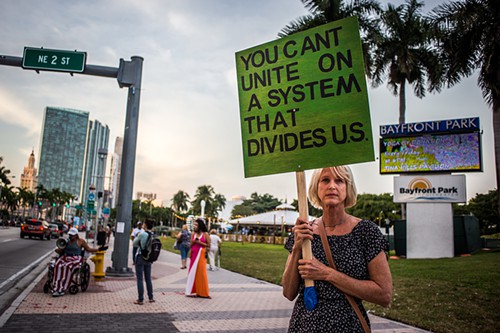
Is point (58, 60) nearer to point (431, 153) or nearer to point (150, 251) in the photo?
point (150, 251)

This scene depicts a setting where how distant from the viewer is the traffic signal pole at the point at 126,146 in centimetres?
1466

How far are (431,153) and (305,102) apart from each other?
82.1ft

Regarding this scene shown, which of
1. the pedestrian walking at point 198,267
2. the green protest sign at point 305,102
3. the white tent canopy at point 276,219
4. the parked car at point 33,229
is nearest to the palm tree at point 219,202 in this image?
the white tent canopy at point 276,219

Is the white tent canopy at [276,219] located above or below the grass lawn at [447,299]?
above

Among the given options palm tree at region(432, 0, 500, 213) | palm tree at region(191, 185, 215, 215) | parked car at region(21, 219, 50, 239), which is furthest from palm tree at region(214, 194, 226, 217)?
palm tree at region(432, 0, 500, 213)

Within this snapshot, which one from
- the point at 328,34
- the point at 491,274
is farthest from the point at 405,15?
the point at 328,34

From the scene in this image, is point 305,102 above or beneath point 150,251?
above

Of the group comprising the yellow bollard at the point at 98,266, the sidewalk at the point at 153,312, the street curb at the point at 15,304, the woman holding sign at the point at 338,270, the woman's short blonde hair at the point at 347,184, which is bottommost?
the sidewalk at the point at 153,312

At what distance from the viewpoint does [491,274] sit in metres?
14.1

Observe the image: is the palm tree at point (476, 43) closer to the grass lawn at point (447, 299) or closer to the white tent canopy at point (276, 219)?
the grass lawn at point (447, 299)

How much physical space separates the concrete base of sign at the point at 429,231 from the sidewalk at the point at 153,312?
50.5 ft

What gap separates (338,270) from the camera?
2494mm

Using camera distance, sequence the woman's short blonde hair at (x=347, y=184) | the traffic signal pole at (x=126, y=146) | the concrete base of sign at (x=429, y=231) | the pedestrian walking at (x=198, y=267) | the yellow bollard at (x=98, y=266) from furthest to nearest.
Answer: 1. the concrete base of sign at (x=429, y=231)
2. the traffic signal pole at (x=126, y=146)
3. the yellow bollard at (x=98, y=266)
4. the pedestrian walking at (x=198, y=267)
5. the woman's short blonde hair at (x=347, y=184)

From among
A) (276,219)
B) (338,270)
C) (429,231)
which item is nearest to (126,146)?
(338,270)
